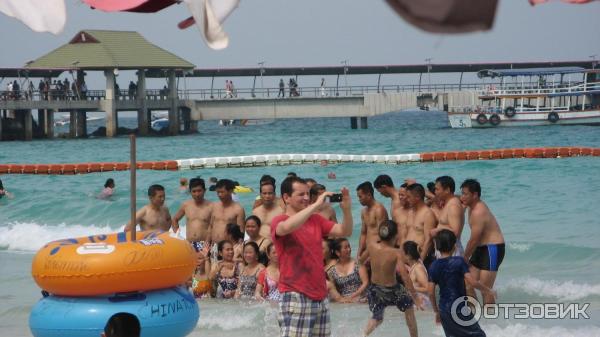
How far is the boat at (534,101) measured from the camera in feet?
161

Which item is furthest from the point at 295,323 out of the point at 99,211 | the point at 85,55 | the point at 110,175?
the point at 85,55

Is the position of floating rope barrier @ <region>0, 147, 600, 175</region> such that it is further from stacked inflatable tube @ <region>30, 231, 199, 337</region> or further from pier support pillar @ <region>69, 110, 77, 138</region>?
pier support pillar @ <region>69, 110, 77, 138</region>

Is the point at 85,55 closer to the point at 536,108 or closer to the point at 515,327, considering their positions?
the point at 536,108

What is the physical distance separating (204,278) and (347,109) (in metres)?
44.8

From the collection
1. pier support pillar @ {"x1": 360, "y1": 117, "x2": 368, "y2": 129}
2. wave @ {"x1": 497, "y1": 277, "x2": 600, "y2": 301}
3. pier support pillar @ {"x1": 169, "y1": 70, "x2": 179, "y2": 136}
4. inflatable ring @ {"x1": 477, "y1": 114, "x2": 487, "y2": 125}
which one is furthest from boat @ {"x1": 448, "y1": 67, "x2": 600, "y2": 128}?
wave @ {"x1": 497, "y1": 277, "x2": 600, "y2": 301}

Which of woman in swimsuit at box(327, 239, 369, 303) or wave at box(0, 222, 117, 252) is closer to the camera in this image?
woman in swimsuit at box(327, 239, 369, 303)

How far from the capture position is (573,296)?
32.1ft

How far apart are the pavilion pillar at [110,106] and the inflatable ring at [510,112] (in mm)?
19873

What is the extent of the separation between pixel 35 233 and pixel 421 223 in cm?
983

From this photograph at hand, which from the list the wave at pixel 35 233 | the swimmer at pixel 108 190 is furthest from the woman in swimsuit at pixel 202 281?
the swimmer at pixel 108 190

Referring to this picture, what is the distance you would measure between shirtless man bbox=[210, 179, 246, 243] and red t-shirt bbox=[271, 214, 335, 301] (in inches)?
156

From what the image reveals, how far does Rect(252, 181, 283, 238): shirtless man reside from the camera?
368 inches

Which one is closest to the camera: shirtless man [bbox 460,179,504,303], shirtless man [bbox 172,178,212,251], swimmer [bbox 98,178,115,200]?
shirtless man [bbox 460,179,504,303]

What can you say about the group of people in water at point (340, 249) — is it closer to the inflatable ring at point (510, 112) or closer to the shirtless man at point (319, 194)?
the shirtless man at point (319, 194)
